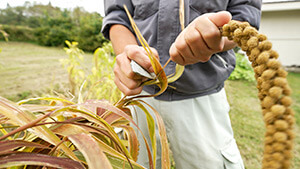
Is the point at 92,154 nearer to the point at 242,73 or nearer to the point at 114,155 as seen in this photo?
the point at 114,155

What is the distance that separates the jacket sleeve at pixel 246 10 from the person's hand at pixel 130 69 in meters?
0.48

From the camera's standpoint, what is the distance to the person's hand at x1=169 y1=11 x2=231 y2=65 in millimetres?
421

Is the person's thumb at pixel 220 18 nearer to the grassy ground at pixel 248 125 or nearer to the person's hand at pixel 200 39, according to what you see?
the person's hand at pixel 200 39

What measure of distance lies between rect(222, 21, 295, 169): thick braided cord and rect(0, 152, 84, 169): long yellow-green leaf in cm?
30

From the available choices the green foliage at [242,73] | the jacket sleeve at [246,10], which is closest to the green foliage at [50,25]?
the green foliage at [242,73]

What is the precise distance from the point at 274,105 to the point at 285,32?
919 cm

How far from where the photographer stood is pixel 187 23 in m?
0.76

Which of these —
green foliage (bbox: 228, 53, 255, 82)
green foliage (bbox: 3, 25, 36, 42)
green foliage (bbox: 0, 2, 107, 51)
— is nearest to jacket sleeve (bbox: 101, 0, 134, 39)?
green foliage (bbox: 228, 53, 255, 82)

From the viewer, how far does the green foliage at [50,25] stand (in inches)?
423

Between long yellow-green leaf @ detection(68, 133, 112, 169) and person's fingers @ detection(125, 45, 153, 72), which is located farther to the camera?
person's fingers @ detection(125, 45, 153, 72)

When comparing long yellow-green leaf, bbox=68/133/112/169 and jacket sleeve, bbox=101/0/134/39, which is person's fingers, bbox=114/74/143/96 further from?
jacket sleeve, bbox=101/0/134/39

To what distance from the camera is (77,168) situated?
0.30m

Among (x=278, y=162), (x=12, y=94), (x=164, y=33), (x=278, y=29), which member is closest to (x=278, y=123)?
(x=278, y=162)

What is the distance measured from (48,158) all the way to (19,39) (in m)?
16.9
